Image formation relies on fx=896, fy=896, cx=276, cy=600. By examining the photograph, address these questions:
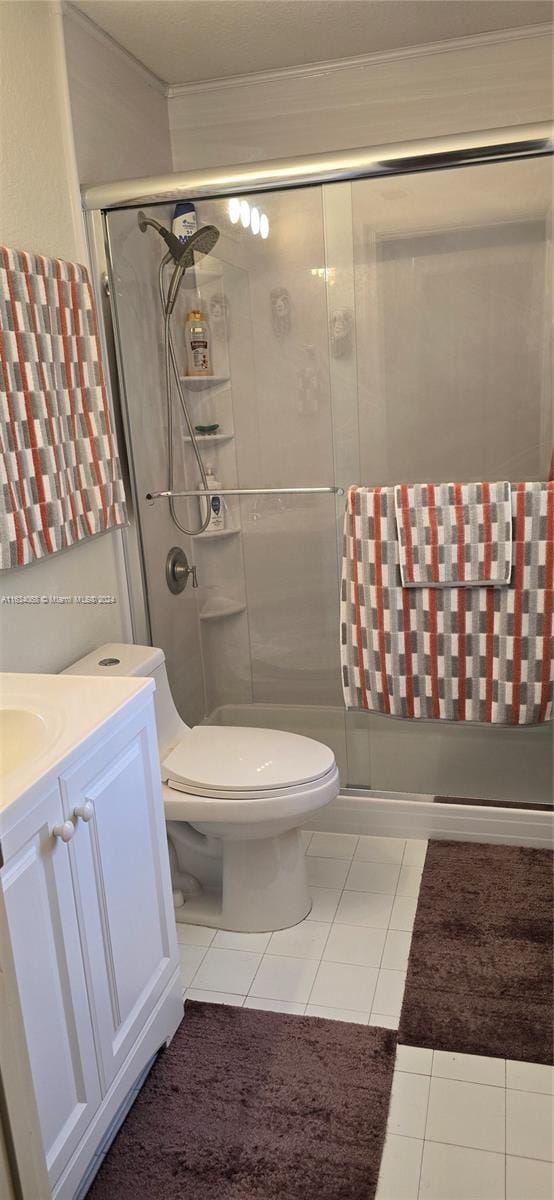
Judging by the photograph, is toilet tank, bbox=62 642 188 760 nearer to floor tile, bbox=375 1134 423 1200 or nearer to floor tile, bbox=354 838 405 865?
floor tile, bbox=354 838 405 865

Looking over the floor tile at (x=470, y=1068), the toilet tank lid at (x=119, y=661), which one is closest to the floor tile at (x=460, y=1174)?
the floor tile at (x=470, y=1068)

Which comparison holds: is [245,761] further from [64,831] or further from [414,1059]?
[64,831]

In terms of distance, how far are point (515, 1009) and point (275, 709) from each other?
46.8 inches

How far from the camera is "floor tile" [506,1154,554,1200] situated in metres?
1.51

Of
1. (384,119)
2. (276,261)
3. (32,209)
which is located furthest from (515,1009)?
(384,119)

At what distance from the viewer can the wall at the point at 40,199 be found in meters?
2.05

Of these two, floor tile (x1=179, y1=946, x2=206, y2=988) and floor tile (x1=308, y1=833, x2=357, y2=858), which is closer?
floor tile (x1=179, y1=946, x2=206, y2=988)

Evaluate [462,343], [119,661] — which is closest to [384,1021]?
[119,661]

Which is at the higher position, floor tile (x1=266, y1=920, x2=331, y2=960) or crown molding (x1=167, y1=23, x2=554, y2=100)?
crown molding (x1=167, y1=23, x2=554, y2=100)

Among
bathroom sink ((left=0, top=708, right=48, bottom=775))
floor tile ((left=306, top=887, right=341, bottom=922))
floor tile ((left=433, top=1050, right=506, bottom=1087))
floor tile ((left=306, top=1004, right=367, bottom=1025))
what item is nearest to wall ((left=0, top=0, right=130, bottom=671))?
bathroom sink ((left=0, top=708, right=48, bottom=775))

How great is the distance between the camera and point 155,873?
1.79 m

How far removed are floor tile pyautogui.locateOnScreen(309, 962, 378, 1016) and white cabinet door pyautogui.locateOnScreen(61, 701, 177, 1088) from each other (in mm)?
377

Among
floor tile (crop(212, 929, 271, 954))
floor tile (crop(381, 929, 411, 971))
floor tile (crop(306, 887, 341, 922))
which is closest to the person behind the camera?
floor tile (crop(381, 929, 411, 971))

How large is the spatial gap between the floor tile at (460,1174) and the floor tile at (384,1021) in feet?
0.96
